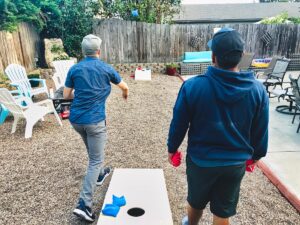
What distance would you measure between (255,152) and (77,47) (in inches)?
393

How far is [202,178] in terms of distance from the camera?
5.73 feet

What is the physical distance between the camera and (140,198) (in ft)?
8.09

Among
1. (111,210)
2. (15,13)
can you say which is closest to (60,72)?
(15,13)

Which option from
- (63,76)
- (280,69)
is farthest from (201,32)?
(63,76)

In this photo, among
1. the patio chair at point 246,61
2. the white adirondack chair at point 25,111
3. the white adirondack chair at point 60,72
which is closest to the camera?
the white adirondack chair at point 25,111

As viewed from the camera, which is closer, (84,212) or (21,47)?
(84,212)

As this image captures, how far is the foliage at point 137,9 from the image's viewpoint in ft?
36.4

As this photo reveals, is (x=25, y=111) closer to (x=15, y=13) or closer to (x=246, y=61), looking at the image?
(x=15, y=13)

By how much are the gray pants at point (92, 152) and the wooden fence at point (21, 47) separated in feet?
18.0

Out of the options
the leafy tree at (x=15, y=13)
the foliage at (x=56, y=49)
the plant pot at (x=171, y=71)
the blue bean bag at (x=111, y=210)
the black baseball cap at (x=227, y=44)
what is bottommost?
the plant pot at (x=171, y=71)

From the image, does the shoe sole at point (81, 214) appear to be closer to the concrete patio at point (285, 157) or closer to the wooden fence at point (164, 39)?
the concrete patio at point (285, 157)

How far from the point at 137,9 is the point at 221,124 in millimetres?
10862

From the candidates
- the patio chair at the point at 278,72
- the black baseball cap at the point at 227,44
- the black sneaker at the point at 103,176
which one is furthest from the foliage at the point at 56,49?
the black baseball cap at the point at 227,44

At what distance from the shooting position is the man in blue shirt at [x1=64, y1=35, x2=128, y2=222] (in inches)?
96.3
